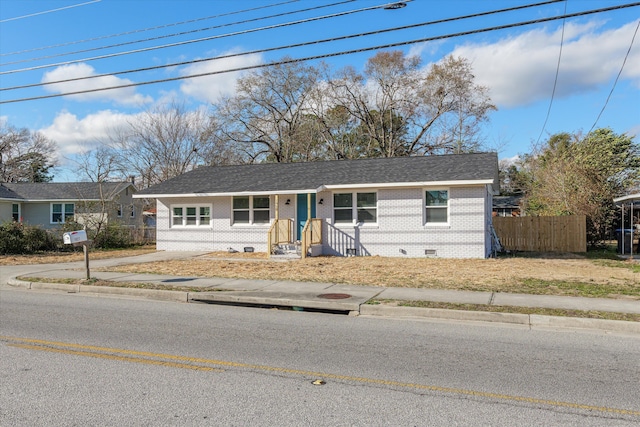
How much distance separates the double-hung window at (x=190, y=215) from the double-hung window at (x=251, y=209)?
4.77ft

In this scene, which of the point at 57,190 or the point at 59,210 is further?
the point at 57,190

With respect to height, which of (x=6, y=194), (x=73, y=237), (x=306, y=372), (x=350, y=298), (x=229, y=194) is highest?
(x=6, y=194)

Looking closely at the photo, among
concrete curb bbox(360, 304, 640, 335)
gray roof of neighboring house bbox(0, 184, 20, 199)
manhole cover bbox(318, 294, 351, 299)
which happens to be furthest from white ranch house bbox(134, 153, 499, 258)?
gray roof of neighboring house bbox(0, 184, 20, 199)

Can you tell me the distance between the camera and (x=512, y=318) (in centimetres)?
772

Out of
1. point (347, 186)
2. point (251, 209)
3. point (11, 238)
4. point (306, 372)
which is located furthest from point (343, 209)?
point (11, 238)

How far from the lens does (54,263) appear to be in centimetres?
1714

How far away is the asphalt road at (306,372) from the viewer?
399 centimetres

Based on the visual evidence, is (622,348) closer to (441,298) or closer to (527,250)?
(441,298)

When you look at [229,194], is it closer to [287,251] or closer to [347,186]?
[287,251]

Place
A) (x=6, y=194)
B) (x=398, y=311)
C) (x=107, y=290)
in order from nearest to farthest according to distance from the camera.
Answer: (x=398, y=311)
(x=107, y=290)
(x=6, y=194)

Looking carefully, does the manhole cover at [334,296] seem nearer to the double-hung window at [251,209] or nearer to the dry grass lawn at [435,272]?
the dry grass lawn at [435,272]

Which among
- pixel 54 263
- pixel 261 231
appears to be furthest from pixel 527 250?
pixel 54 263

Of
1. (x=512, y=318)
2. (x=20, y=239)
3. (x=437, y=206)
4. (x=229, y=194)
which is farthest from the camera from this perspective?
(x=20, y=239)

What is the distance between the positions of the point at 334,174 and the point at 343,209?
1884 mm
